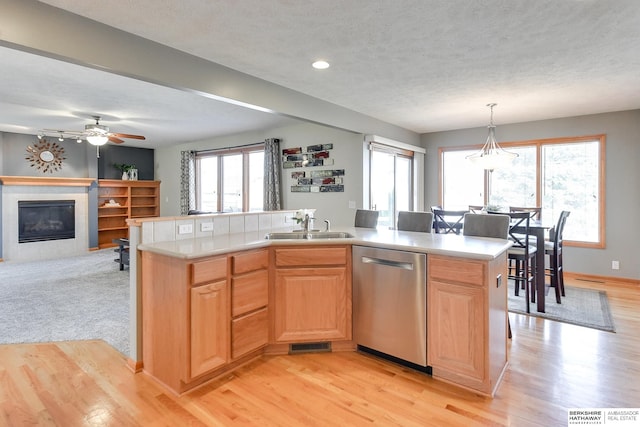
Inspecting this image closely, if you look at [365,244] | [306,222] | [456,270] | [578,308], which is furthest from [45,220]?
[578,308]

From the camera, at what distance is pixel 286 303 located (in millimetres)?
2676

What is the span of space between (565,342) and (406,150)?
3927 millimetres

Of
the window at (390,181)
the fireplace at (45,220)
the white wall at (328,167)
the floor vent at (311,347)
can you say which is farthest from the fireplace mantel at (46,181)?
the floor vent at (311,347)

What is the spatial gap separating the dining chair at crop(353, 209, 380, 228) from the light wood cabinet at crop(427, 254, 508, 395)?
1.42 m

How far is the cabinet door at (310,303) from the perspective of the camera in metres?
2.67

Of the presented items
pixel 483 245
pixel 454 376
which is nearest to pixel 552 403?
pixel 454 376

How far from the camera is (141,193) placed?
8719 millimetres

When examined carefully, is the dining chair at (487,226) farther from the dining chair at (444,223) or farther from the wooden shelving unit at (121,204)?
the wooden shelving unit at (121,204)

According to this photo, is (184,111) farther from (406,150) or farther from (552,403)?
(552,403)

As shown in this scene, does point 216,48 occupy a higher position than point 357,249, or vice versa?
point 216,48

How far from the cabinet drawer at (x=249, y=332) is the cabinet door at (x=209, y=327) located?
0.23ft

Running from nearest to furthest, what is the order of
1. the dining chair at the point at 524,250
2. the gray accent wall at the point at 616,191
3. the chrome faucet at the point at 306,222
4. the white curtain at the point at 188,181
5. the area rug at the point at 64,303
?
the area rug at the point at 64,303
the chrome faucet at the point at 306,222
the dining chair at the point at 524,250
the gray accent wall at the point at 616,191
the white curtain at the point at 188,181

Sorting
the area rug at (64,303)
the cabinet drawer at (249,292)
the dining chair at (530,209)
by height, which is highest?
the dining chair at (530,209)

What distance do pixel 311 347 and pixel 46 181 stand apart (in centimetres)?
697
